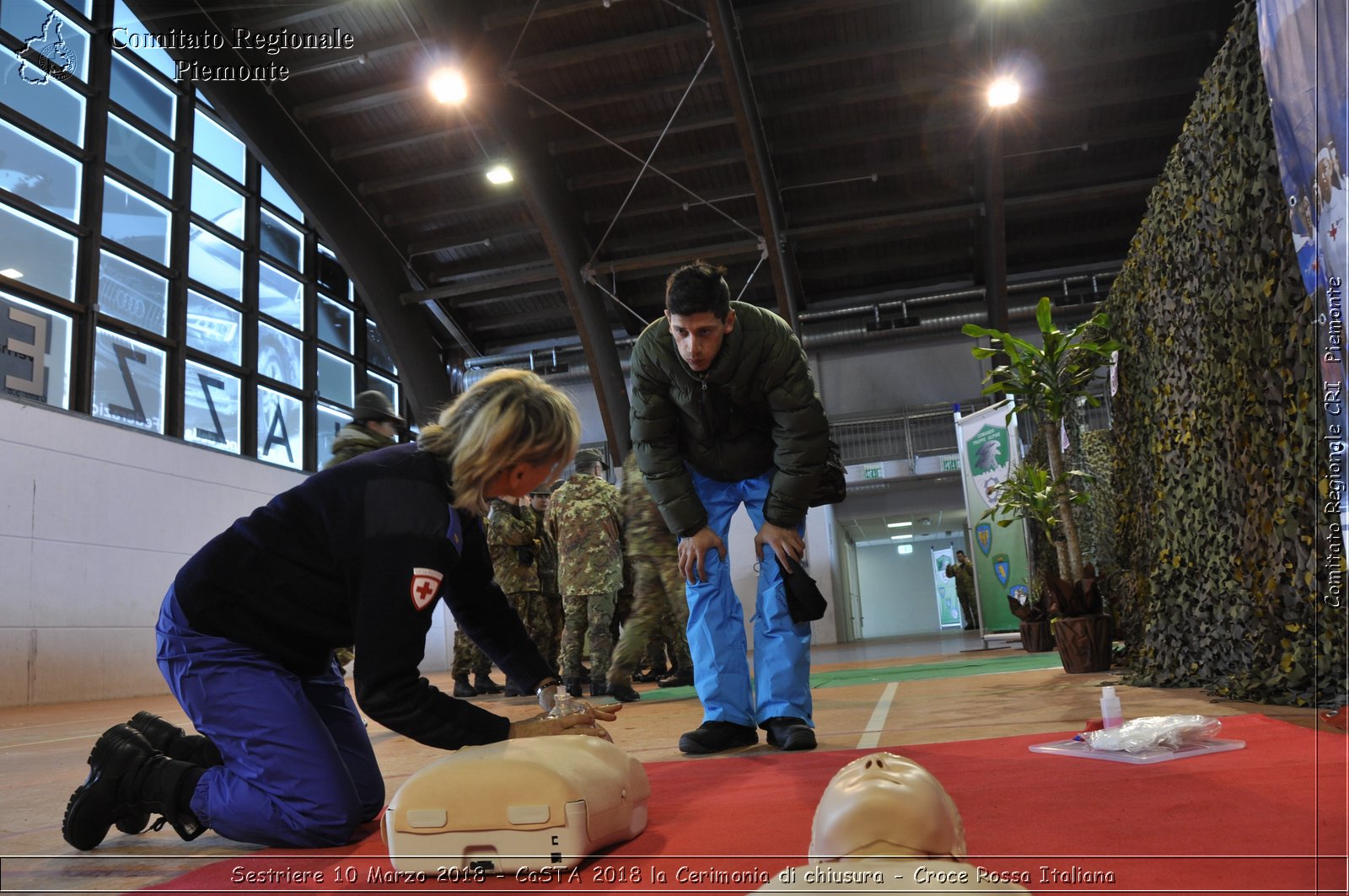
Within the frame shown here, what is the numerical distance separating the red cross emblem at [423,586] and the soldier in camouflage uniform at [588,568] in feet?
13.2

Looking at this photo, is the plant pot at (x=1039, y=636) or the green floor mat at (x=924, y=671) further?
the plant pot at (x=1039, y=636)

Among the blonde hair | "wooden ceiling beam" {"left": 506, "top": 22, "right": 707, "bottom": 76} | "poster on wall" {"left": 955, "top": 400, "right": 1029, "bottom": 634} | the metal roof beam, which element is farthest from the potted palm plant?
"wooden ceiling beam" {"left": 506, "top": 22, "right": 707, "bottom": 76}

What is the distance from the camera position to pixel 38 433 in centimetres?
858

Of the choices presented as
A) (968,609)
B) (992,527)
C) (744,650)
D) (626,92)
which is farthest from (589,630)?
(968,609)

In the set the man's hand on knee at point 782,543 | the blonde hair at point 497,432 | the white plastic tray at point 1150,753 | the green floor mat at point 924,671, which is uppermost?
the blonde hair at point 497,432

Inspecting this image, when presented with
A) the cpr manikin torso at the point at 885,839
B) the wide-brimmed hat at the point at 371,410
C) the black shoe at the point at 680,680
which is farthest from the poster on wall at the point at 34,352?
the cpr manikin torso at the point at 885,839

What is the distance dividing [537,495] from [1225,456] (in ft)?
14.2

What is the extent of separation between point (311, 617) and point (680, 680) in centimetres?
453

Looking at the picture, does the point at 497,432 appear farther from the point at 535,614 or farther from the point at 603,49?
the point at 603,49

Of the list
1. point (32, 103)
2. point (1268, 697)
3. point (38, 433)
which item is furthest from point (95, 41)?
point (1268, 697)

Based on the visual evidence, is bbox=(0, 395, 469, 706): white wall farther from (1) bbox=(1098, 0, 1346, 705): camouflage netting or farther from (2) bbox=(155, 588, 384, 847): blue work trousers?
(1) bbox=(1098, 0, 1346, 705): camouflage netting

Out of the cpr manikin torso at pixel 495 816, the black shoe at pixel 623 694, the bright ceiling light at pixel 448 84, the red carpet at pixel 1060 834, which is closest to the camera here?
the red carpet at pixel 1060 834

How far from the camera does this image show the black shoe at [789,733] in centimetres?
247

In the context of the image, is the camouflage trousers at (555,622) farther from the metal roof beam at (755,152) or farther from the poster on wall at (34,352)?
the metal roof beam at (755,152)
